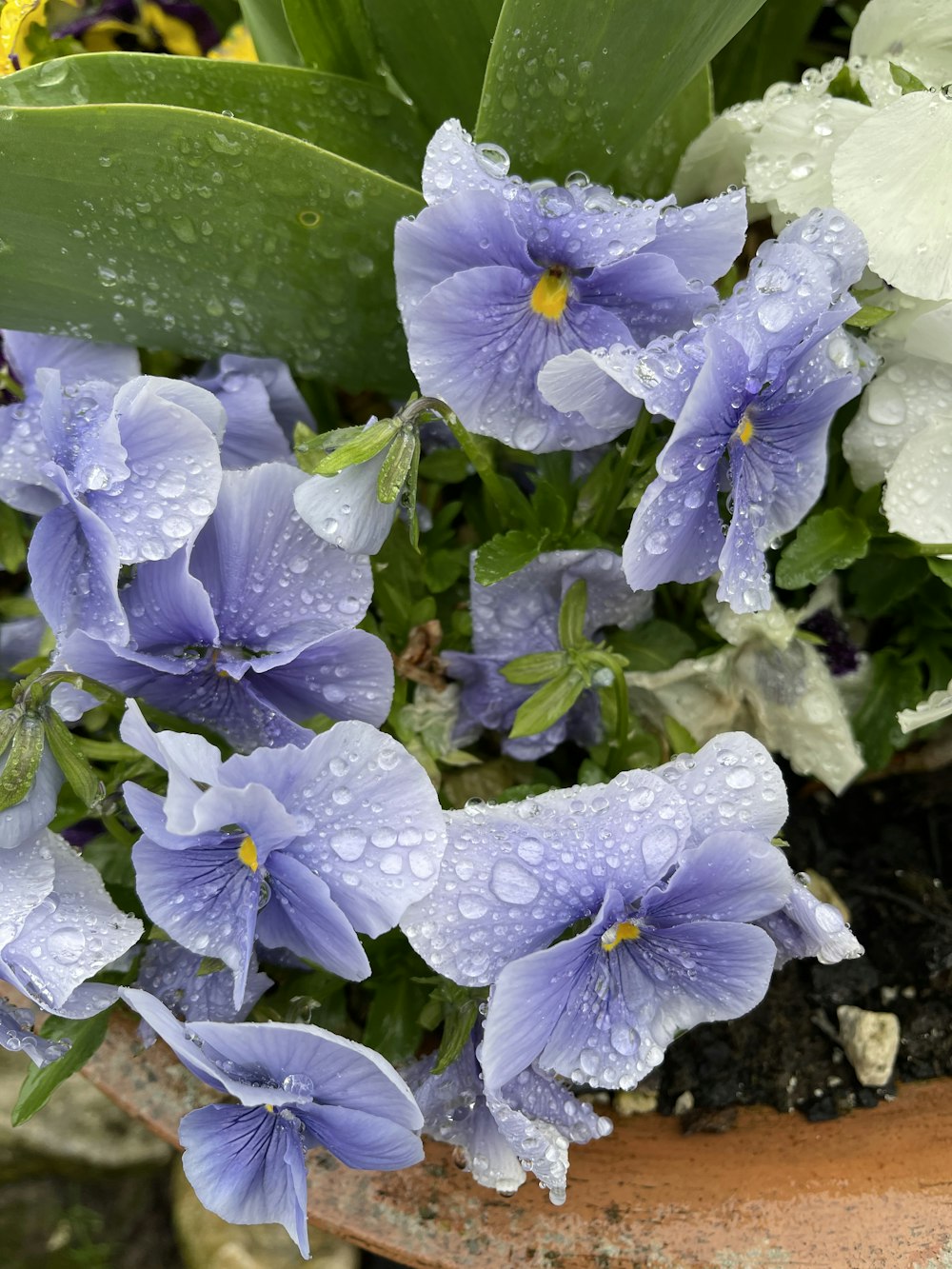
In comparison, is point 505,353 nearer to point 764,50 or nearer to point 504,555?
point 504,555

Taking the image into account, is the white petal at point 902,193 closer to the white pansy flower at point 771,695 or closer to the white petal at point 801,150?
the white petal at point 801,150

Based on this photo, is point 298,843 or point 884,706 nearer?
point 298,843

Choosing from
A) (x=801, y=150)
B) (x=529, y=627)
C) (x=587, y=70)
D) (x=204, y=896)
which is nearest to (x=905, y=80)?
(x=801, y=150)

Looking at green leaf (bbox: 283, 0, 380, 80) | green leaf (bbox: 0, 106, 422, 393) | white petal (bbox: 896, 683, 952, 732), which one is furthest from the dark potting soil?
green leaf (bbox: 283, 0, 380, 80)

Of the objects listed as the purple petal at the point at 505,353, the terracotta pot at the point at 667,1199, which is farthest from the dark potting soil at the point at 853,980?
the purple petal at the point at 505,353

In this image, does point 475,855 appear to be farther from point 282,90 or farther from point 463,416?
point 282,90

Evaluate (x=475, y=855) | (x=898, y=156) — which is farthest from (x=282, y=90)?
(x=475, y=855)

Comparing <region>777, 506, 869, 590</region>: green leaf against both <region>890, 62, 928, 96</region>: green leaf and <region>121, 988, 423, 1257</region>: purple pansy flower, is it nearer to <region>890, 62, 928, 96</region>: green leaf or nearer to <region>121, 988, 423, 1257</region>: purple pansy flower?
<region>890, 62, 928, 96</region>: green leaf

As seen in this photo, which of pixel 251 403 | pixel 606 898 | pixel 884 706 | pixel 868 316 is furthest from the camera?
pixel 884 706
